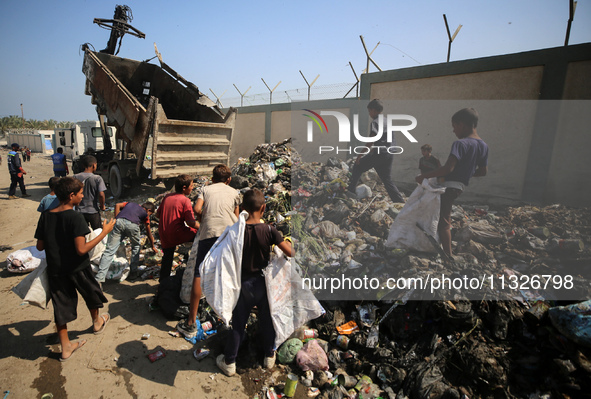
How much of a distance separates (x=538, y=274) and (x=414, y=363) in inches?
75.6

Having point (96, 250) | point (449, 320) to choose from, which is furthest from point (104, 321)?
point (449, 320)

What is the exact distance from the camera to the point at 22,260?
148 inches

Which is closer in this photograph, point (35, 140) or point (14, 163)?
point (14, 163)

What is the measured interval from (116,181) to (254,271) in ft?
20.2

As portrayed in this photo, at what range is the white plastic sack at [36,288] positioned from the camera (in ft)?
7.86

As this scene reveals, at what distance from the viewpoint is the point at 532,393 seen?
220 centimetres

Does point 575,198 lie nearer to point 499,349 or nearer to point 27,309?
point 499,349

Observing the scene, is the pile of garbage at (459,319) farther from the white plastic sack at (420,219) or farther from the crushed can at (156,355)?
the crushed can at (156,355)

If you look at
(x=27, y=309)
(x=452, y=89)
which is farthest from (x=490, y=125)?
(x=27, y=309)

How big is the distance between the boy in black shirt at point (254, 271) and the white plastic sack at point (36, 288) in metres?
1.47

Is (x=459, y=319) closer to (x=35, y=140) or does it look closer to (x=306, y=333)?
(x=306, y=333)

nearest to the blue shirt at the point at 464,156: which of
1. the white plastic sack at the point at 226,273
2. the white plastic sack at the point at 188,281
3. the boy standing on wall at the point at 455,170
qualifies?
the boy standing on wall at the point at 455,170

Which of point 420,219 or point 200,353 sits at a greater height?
point 420,219

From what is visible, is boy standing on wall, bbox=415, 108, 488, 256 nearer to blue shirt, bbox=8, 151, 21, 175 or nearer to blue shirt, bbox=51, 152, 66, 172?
blue shirt, bbox=51, 152, 66, 172
